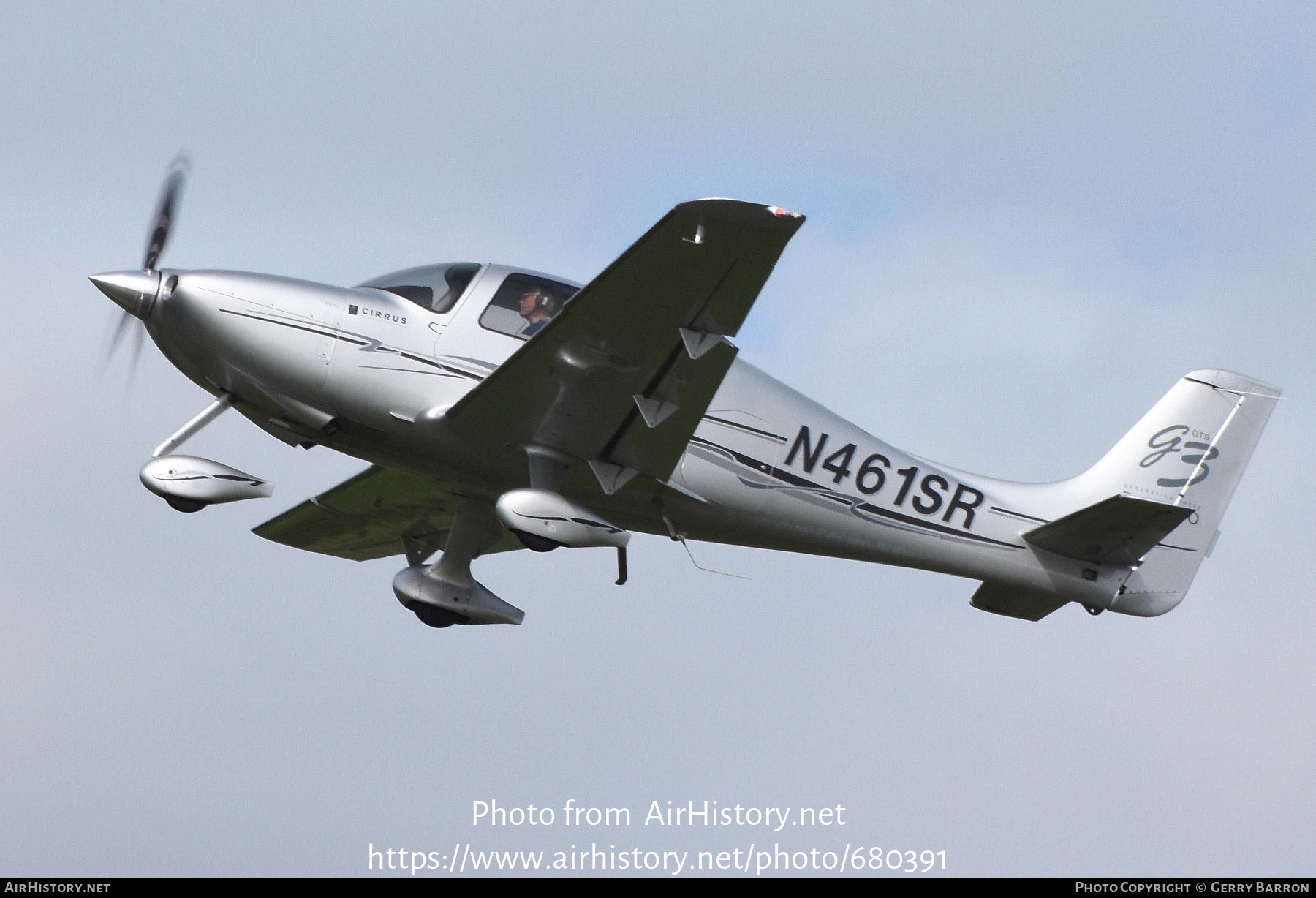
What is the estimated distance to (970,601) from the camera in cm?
1502

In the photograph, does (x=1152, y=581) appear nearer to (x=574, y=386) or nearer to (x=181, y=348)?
(x=574, y=386)

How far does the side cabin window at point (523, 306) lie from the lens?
12594mm

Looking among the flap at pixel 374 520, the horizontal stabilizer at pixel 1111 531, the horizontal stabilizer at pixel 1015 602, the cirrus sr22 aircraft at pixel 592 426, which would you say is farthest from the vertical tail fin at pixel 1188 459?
the flap at pixel 374 520

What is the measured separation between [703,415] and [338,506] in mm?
4549

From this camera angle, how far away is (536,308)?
497 inches

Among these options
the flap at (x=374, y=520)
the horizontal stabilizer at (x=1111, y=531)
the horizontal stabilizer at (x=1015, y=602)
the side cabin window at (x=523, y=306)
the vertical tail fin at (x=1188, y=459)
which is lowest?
the horizontal stabilizer at (x=1015, y=602)

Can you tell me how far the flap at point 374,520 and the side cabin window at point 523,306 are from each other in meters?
2.26

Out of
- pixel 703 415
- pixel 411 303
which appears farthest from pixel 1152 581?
pixel 411 303

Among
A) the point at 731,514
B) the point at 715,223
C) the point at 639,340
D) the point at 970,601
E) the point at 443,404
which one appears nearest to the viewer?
the point at 715,223

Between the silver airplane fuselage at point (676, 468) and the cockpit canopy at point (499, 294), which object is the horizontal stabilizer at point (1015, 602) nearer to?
the silver airplane fuselage at point (676, 468)

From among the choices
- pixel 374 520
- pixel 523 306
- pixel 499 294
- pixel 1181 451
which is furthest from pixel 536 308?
pixel 1181 451

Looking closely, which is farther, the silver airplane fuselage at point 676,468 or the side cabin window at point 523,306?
the side cabin window at point 523,306

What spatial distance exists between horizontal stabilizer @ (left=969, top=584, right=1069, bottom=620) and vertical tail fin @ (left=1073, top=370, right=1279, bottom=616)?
128cm

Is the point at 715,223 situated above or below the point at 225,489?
above
